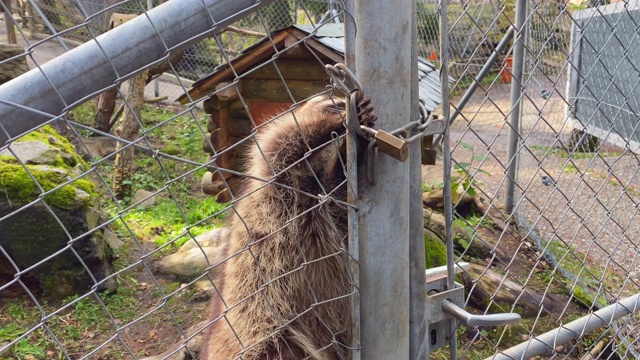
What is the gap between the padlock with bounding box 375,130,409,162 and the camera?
1.46 m

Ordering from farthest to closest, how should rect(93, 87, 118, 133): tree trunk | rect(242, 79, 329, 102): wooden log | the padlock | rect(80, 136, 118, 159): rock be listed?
rect(80, 136, 118, 159): rock < rect(93, 87, 118, 133): tree trunk < rect(242, 79, 329, 102): wooden log < the padlock

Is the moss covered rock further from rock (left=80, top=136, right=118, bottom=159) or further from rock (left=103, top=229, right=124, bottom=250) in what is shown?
rock (left=80, top=136, right=118, bottom=159)

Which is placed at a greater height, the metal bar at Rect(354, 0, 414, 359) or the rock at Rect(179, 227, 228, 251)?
the metal bar at Rect(354, 0, 414, 359)

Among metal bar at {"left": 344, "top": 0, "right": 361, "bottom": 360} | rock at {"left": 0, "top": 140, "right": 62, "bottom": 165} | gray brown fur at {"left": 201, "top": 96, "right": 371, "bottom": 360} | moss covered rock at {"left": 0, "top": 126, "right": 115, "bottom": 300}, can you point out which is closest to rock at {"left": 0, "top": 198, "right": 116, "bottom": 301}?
moss covered rock at {"left": 0, "top": 126, "right": 115, "bottom": 300}

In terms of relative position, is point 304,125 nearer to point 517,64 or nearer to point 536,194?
point 517,64

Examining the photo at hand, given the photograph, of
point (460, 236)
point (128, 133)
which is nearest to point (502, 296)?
point (460, 236)

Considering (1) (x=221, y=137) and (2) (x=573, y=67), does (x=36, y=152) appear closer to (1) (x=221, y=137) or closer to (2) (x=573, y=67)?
(1) (x=221, y=137)

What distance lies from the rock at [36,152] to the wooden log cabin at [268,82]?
134 cm

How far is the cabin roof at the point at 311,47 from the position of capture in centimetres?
413

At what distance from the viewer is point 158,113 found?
38.7 ft

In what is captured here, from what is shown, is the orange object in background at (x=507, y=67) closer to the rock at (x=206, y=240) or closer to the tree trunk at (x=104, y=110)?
the rock at (x=206, y=240)

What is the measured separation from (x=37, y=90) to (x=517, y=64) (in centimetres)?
502

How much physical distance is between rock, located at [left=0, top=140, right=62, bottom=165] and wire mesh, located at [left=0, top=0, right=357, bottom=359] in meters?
0.02

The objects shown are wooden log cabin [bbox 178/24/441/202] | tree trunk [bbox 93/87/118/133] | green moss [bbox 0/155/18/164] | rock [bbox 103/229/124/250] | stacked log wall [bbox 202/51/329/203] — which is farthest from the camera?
tree trunk [bbox 93/87/118/133]
